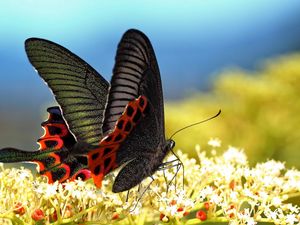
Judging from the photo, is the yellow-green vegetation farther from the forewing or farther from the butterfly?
the forewing

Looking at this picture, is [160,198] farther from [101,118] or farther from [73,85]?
[73,85]

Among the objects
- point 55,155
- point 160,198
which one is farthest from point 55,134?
point 160,198

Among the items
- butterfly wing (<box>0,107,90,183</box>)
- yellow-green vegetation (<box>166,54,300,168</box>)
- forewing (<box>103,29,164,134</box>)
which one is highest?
yellow-green vegetation (<box>166,54,300,168</box>)

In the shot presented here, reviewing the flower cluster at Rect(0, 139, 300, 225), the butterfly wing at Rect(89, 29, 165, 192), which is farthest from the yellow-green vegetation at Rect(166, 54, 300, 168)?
the butterfly wing at Rect(89, 29, 165, 192)

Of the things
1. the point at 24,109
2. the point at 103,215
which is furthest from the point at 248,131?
the point at 24,109

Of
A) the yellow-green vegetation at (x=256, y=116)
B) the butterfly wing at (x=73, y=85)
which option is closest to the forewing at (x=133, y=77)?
the butterfly wing at (x=73, y=85)

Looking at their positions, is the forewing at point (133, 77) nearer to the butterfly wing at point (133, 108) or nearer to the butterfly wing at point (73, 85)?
the butterfly wing at point (133, 108)
